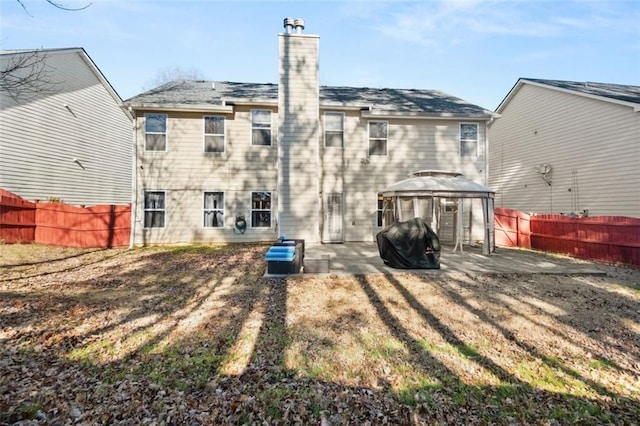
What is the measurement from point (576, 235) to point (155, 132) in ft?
52.3

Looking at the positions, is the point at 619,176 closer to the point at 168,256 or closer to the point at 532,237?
the point at 532,237

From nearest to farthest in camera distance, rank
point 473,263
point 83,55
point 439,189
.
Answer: point 473,263
point 439,189
point 83,55

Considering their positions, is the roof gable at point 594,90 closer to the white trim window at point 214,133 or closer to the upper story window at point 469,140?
the upper story window at point 469,140

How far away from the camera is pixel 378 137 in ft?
42.9

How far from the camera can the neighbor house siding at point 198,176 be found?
484 inches

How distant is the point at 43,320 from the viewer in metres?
4.54

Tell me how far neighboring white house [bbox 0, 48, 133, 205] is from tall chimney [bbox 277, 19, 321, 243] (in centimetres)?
682

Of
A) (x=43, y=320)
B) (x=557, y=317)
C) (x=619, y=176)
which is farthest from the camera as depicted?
(x=619, y=176)

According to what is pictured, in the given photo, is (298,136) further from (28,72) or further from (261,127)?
(28,72)

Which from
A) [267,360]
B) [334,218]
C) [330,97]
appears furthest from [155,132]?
[267,360]

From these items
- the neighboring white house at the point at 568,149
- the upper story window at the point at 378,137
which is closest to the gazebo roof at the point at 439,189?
the upper story window at the point at 378,137

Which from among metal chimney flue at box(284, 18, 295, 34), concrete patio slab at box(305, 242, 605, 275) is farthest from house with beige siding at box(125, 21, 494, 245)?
concrete patio slab at box(305, 242, 605, 275)

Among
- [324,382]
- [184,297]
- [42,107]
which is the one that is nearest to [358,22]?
[184,297]

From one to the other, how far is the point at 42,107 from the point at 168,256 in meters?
10.2
